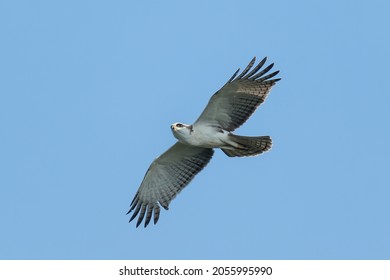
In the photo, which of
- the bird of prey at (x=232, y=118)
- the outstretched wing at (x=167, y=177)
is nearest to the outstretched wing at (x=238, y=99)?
the bird of prey at (x=232, y=118)

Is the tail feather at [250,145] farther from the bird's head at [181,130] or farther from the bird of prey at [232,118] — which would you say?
the bird's head at [181,130]

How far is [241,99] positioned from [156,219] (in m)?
3.14

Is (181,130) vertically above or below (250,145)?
above

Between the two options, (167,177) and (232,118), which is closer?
(232,118)

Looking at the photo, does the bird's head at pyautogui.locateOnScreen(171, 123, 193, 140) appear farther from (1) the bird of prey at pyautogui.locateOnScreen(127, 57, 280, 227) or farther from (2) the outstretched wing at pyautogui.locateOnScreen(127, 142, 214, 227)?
(2) the outstretched wing at pyautogui.locateOnScreen(127, 142, 214, 227)

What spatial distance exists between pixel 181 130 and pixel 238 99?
1329mm

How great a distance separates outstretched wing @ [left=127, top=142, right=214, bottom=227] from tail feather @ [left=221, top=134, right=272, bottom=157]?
113 cm

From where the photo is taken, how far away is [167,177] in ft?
63.1

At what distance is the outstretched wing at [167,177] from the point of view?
19.0 metres

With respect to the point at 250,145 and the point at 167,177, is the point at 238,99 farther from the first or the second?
the point at 167,177

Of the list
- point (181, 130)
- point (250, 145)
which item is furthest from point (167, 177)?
point (250, 145)

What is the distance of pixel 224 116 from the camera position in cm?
1820
